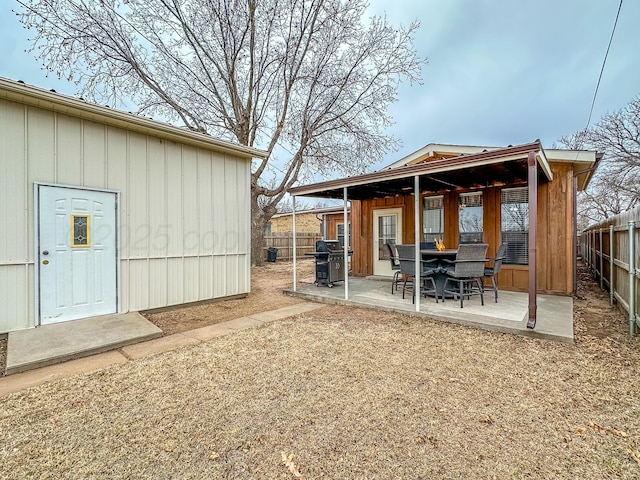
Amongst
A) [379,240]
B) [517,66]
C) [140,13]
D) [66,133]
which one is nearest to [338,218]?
[379,240]

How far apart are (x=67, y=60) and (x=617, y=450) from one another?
1385 cm

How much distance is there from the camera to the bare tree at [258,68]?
32.6 ft

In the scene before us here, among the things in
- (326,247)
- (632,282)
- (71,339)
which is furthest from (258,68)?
(632,282)

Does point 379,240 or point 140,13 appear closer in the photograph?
point 379,240

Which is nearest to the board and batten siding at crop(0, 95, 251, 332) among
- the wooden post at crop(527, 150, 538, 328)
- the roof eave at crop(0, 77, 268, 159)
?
the roof eave at crop(0, 77, 268, 159)

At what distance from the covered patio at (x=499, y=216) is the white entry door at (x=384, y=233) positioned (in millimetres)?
137

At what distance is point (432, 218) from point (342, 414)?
20.9ft

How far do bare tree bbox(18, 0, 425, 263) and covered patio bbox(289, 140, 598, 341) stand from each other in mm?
4852

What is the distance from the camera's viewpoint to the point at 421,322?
15.3 ft

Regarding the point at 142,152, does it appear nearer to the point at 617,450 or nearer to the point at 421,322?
the point at 421,322

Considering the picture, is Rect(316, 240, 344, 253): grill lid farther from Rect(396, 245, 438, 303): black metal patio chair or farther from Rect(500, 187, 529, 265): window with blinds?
Rect(500, 187, 529, 265): window with blinds

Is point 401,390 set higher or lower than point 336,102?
lower

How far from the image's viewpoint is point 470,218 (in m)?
7.20

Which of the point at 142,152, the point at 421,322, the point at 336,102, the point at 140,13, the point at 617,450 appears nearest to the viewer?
the point at 617,450
